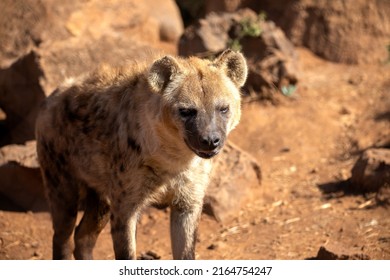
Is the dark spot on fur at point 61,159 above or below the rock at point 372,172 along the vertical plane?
above

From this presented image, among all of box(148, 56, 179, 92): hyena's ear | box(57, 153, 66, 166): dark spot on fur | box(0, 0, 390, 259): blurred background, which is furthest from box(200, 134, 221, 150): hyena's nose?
box(57, 153, 66, 166): dark spot on fur

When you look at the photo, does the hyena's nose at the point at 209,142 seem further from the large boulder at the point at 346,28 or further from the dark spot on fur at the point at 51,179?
the large boulder at the point at 346,28

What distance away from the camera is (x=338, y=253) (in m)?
4.79

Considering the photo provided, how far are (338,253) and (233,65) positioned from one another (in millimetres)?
1434

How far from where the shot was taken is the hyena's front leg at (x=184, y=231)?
464 cm

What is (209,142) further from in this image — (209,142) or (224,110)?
(224,110)

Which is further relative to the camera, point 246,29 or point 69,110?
point 246,29

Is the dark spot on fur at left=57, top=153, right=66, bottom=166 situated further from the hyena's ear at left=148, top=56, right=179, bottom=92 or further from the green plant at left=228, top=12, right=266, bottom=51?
the green plant at left=228, top=12, right=266, bottom=51

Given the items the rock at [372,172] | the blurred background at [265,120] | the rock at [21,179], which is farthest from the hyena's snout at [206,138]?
the rock at [21,179]

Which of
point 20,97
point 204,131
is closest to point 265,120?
point 20,97

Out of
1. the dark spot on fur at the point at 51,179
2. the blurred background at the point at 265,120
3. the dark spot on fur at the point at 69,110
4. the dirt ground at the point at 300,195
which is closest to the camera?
the dark spot on fur at the point at 69,110

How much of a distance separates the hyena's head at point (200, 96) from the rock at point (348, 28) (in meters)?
4.94

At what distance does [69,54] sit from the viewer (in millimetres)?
7180

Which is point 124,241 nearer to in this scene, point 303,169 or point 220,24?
point 303,169
